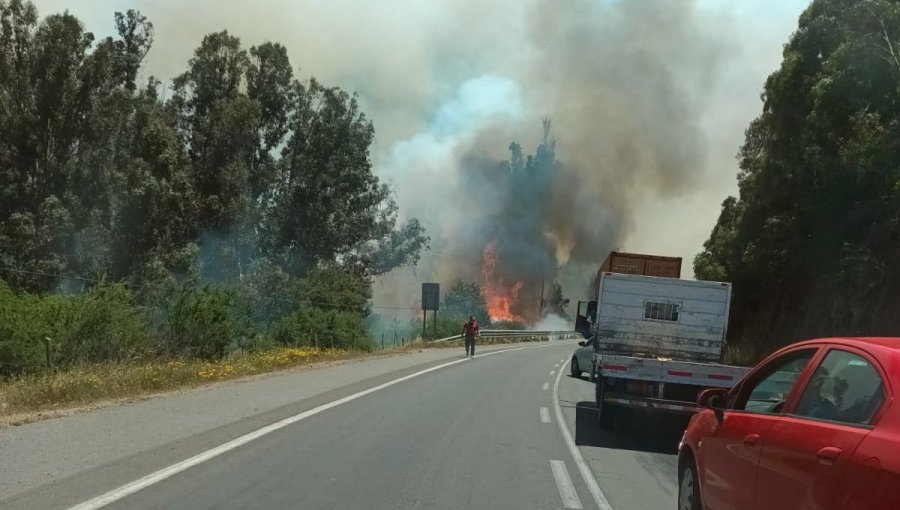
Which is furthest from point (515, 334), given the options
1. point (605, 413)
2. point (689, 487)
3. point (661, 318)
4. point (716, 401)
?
point (716, 401)

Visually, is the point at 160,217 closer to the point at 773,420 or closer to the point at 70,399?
the point at 70,399

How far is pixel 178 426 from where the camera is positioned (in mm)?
10172

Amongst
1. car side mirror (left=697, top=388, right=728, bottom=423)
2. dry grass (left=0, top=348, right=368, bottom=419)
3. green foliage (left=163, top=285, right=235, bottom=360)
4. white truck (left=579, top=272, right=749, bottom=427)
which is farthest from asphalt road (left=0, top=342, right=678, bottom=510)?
green foliage (left=163, top=285, right=235, bottom=360)

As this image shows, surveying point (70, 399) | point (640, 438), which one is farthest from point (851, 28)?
point (70, 399)

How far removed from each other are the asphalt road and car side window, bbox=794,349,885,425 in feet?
10.1

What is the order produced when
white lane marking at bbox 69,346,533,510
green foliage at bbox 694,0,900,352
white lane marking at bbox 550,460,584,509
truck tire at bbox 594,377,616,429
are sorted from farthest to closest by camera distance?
green foliage at bbox 694,0,900,352
truck tire at bbox 594,377,616,429
white lane marking at bbox 550,460,584,509
white lane marking at bbox 69,346,533,510

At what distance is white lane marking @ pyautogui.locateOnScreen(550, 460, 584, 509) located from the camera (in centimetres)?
693

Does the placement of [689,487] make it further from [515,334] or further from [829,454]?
[515,334]

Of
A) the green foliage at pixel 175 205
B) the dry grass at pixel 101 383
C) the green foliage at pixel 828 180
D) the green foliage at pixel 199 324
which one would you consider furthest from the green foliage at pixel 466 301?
the dry grass at pixel 101 383

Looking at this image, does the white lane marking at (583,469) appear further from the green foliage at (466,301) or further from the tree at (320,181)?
the green foliage at (466,301)

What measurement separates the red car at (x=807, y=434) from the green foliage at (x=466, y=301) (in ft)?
228

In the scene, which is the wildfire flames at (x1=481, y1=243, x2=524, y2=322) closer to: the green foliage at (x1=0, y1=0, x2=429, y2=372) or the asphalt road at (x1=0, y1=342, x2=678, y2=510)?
the green foliage at (x1=0, y1=0, x2=429, y2=372)

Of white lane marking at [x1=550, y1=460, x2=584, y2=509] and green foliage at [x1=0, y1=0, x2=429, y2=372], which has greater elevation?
green foliage at [x1=0, y1=0, x2=429, y2=372]

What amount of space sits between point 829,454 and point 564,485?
14.3 feet
